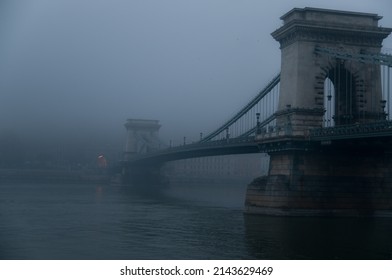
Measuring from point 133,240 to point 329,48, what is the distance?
21800 mm

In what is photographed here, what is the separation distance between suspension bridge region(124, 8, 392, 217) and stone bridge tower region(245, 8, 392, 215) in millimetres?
66

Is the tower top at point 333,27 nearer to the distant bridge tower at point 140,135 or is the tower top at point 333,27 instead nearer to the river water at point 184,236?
the river water at point 184,236

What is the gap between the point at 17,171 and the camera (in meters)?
123

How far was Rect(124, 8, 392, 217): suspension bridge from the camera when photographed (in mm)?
41031

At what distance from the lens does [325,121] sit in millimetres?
44406

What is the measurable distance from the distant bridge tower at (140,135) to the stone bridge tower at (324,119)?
87186mm

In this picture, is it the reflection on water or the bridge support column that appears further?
the bridge support column

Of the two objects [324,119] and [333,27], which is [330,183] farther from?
[333,27]

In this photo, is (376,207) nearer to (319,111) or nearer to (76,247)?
(319,111)

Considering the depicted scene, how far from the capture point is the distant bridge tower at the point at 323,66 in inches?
1694

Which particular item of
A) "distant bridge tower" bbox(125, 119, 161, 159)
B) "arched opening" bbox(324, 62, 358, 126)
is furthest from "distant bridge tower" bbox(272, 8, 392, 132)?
"distant bridge tower" bbox(125, 119, 161, 159)

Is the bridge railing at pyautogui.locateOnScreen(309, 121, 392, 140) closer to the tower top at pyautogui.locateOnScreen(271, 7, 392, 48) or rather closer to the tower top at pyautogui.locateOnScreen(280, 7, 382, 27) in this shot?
the tower top at pyautogui.locateOnScreen(271, 7, 392, 48)

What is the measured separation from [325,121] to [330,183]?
203 inches

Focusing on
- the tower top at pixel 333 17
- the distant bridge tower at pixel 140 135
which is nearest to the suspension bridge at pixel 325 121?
the tower top at pixel 333 17
